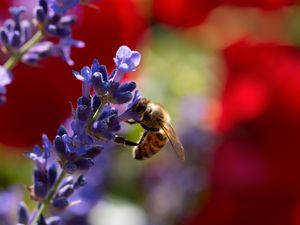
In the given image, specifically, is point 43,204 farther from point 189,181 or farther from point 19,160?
point 19,160

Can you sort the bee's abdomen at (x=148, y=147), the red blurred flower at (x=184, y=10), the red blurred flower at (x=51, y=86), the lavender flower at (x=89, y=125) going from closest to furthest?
the lavender flower at (x=89, y=125), the bee's abdomen at (x=148, y=147), the red blurred flower at (x=51, y=86), the red blurred flower at (x=184, y=10)

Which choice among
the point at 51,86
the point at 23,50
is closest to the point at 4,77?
the point at 23,50

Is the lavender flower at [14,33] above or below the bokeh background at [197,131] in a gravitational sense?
below

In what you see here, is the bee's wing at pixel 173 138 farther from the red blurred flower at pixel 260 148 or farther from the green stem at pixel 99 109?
the red blurred flower at pixel 260 148

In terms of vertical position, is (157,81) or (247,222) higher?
(157,81)

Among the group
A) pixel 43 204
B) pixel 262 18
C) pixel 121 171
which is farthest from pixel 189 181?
pixel 43 204

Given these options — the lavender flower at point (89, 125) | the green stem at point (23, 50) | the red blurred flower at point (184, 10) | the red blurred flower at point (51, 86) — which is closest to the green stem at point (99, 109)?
the lavender flower at point (89, 125)

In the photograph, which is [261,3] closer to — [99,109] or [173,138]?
[173,138]
